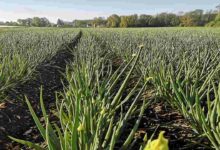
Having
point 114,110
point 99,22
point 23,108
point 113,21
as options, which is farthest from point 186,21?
point 114,110

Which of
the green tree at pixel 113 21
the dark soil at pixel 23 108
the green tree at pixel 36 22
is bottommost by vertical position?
the green tree at pixel 36 22

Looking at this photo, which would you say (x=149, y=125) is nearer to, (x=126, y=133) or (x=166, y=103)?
(x=126, y=133)

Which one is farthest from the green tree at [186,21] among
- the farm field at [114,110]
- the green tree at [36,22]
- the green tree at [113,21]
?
the farm field at [114,110]

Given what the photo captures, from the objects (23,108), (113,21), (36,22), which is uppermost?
(23,108)

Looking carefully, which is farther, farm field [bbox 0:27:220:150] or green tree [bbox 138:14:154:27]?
green tree [bbox 138:14:154:27]

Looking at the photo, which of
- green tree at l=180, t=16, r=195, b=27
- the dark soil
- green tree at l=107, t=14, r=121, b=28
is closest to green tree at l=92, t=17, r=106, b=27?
green tree at l=107, t=14, r=121, b=28

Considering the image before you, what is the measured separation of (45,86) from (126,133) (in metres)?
3.21

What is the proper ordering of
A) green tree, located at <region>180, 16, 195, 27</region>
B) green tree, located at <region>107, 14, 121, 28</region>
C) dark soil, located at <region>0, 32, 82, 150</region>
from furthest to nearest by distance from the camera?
green tree, located at <region>107, 14, 121, 28</region>, green tree, located at <region>180, 16, 195, 27</region>, dark soil, located at <region>0, 32, 82, 150</region>

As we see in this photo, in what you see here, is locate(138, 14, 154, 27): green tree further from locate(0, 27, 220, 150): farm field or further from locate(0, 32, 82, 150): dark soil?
locate(0, 27, 220, 150): farm field

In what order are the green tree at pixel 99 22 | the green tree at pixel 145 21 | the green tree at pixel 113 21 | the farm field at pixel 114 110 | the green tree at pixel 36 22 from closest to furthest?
the farm field at pixel 114 110 < the green tree at pixel 145 21 < the green tree at pixel 113 21 < the green tree at pixel 99 22 < the green tree at pixel 36 22

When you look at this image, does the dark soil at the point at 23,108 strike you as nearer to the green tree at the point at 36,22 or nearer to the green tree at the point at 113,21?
the green tree at the point at 113,21

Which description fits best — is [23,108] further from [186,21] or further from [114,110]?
[186,21]

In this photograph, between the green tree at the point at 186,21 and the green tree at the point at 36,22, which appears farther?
the green tree at the point at 36,22

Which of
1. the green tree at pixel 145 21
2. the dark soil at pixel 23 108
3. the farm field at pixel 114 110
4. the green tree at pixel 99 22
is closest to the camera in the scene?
the farm field at pixel 114 110
